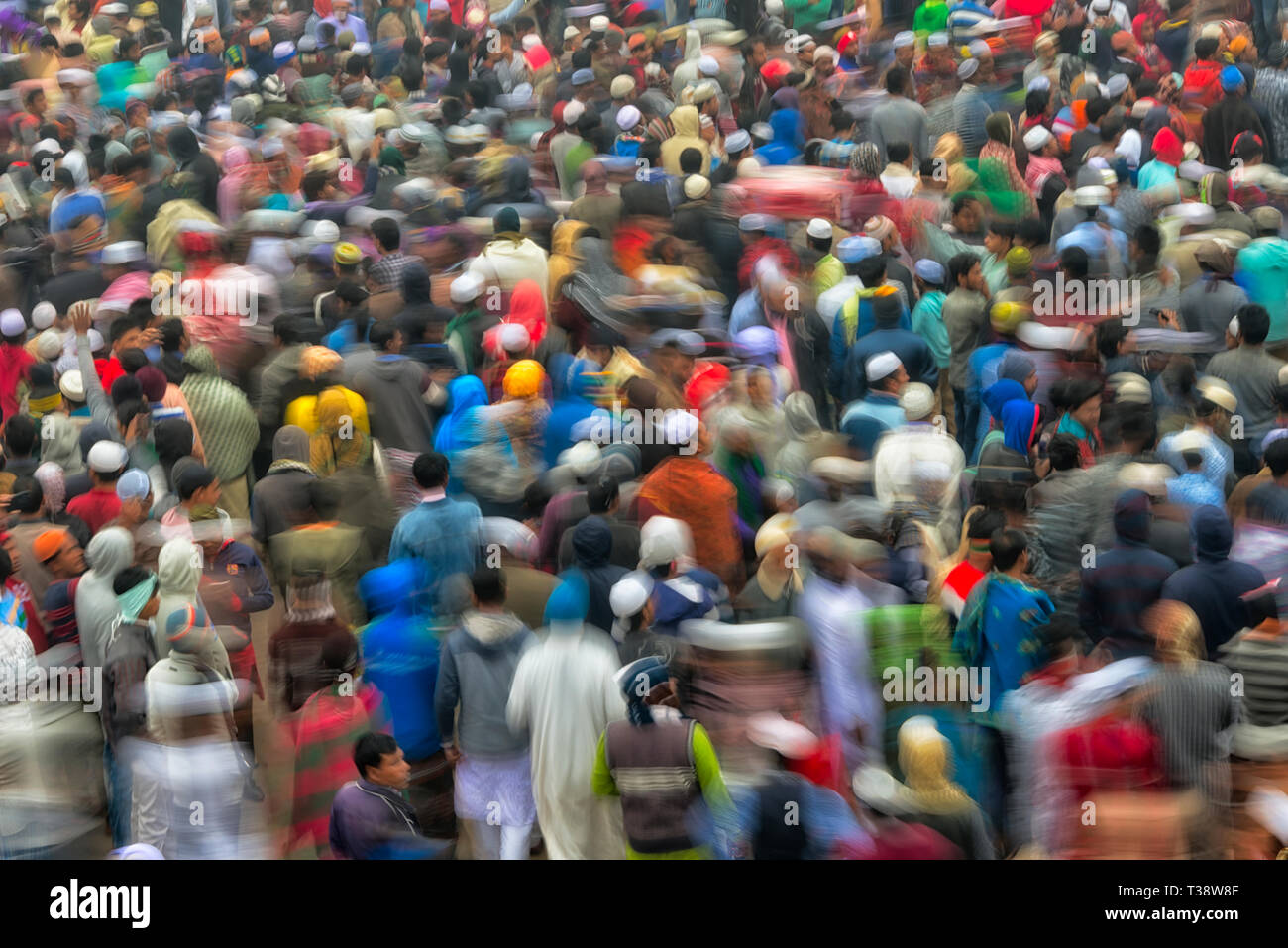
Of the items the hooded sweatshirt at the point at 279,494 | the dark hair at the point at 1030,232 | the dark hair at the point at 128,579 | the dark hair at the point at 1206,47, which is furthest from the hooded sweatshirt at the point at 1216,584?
the dark hair at the point at 1206,47

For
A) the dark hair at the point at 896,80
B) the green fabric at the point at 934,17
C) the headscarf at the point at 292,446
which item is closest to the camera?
the headscarf at the point at 292,446

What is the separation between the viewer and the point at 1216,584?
237 inches

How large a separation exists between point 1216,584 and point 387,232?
5.21 meters

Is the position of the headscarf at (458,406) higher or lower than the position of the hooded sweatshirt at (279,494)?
higher

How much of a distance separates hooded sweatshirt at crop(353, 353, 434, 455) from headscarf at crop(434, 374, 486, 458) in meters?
0.33

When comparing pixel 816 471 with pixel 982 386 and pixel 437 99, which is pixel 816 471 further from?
pixel 437 99

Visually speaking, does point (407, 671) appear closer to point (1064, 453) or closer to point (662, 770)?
point (662, 770)

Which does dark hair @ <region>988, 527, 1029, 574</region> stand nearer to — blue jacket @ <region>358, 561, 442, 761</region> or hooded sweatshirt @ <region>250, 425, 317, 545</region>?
blue jacket @ <region>358, 561, 442, 761</region>

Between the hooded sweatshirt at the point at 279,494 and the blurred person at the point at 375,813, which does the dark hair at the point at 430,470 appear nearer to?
the hooded sweatshirt at the point at 279,494

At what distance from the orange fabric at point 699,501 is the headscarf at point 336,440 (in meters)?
1.51

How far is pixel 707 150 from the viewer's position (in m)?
11.6

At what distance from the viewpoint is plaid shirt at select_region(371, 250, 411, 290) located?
30.0 feet

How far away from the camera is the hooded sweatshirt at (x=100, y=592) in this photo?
607cm

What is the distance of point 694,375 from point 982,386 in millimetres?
1562
